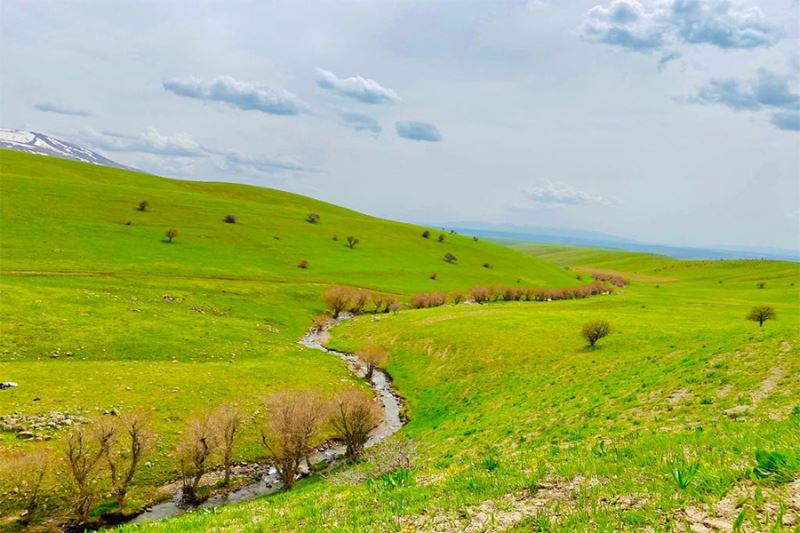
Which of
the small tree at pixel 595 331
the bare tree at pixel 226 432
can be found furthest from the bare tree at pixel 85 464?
the small tree at pixel 595 331

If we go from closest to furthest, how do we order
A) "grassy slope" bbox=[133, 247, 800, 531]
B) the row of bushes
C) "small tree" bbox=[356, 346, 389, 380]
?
"grassy slope" bbox=[133, 247, 800, 531] < the row of bushes < "small tree" bbox=[356, 346, 389, 380]

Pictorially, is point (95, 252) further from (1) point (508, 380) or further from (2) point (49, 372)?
(1) point (508, 380)

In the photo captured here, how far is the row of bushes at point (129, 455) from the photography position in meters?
26.2

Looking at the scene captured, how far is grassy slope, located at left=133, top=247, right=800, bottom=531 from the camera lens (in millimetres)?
10422

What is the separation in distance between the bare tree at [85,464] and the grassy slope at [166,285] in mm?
4053

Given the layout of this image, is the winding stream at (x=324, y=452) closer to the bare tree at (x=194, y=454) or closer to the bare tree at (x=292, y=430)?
the bare tree at (x=194, y=454)

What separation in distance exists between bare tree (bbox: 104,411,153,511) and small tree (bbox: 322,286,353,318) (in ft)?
192

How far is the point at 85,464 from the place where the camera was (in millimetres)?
27500

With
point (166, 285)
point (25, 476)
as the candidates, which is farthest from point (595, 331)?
point (166, 285)

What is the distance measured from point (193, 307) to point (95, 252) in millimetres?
38557

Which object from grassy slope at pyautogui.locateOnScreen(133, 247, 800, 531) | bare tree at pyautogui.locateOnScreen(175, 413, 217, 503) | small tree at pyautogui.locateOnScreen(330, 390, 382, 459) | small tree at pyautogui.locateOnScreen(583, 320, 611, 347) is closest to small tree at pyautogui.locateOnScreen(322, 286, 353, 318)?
grassy slope at pyautogui.locateOnScreen(133, 247, 800, 531)

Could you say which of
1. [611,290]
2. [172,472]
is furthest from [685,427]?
[611,290]

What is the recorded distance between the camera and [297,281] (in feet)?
355

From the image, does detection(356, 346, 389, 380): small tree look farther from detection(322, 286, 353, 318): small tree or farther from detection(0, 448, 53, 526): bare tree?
detection(0, 448, 53, 526): bare tree
